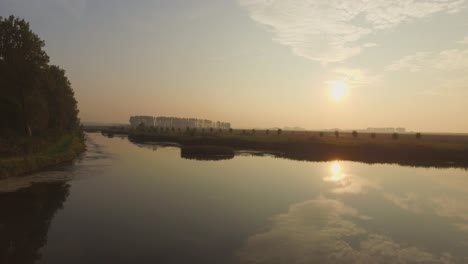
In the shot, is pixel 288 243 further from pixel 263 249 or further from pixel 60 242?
pixel 60 242

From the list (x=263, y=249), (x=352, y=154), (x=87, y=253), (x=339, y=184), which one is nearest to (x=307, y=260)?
(x=263, y=249)

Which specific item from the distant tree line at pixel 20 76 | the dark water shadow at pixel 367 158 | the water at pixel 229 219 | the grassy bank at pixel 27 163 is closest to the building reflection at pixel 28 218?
the water at pixel 229 219

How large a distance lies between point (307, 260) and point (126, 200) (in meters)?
16.7

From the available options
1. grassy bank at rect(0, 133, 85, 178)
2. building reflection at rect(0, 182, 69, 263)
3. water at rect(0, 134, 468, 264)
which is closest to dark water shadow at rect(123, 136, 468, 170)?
water at rect(0, 134, 468, 264)

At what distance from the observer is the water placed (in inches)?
641

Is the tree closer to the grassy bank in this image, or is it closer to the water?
the grassy bank

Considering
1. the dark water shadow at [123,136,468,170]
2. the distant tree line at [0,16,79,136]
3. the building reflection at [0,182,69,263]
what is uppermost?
the distant tree line at [0,16,79,136]

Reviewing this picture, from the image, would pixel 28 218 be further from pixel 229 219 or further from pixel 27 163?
pixel 27 163

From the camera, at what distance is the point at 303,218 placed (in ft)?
75.7

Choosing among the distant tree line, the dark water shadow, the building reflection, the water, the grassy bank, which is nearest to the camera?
the building reflection

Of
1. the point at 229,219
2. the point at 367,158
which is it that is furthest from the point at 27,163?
the point at 367,158

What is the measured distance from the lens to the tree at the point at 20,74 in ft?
180

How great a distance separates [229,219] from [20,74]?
163 ft

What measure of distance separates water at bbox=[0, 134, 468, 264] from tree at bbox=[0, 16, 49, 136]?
2275cm
